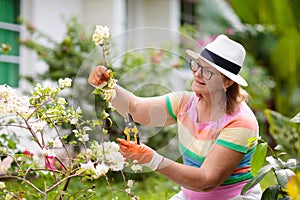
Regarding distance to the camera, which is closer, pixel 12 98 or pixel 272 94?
pixel 12 98

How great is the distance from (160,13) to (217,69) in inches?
340

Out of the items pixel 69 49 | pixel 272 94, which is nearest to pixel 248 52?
pixel 272 94

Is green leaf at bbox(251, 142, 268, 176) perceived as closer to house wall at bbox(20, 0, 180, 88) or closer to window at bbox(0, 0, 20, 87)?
house wall at bbox(20, 0, 180, 88)

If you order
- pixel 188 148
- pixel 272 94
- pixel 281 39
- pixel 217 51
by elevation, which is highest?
pixel 217 51

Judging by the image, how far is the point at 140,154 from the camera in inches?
106

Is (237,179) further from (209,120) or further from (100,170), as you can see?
(100,170)

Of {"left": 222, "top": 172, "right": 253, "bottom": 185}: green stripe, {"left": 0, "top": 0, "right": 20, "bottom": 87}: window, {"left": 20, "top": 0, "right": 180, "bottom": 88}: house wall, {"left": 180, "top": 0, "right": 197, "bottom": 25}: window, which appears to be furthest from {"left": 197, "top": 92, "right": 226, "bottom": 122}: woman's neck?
{"left": 180, "top": 0, "right": 197, "bottom": 25}: window

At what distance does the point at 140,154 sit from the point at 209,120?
19.1 inches

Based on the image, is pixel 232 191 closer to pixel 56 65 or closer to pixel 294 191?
pixel 294 191

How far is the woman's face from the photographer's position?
291 cm

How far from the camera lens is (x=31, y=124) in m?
2.76

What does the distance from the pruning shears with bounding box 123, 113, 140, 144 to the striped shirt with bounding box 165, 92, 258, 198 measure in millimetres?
300

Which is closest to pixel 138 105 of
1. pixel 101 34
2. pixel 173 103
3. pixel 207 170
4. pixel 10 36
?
pixel 173 103

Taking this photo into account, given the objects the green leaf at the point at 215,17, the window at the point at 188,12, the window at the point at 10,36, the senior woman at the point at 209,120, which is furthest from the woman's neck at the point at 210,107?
the window at the point at 188,12
